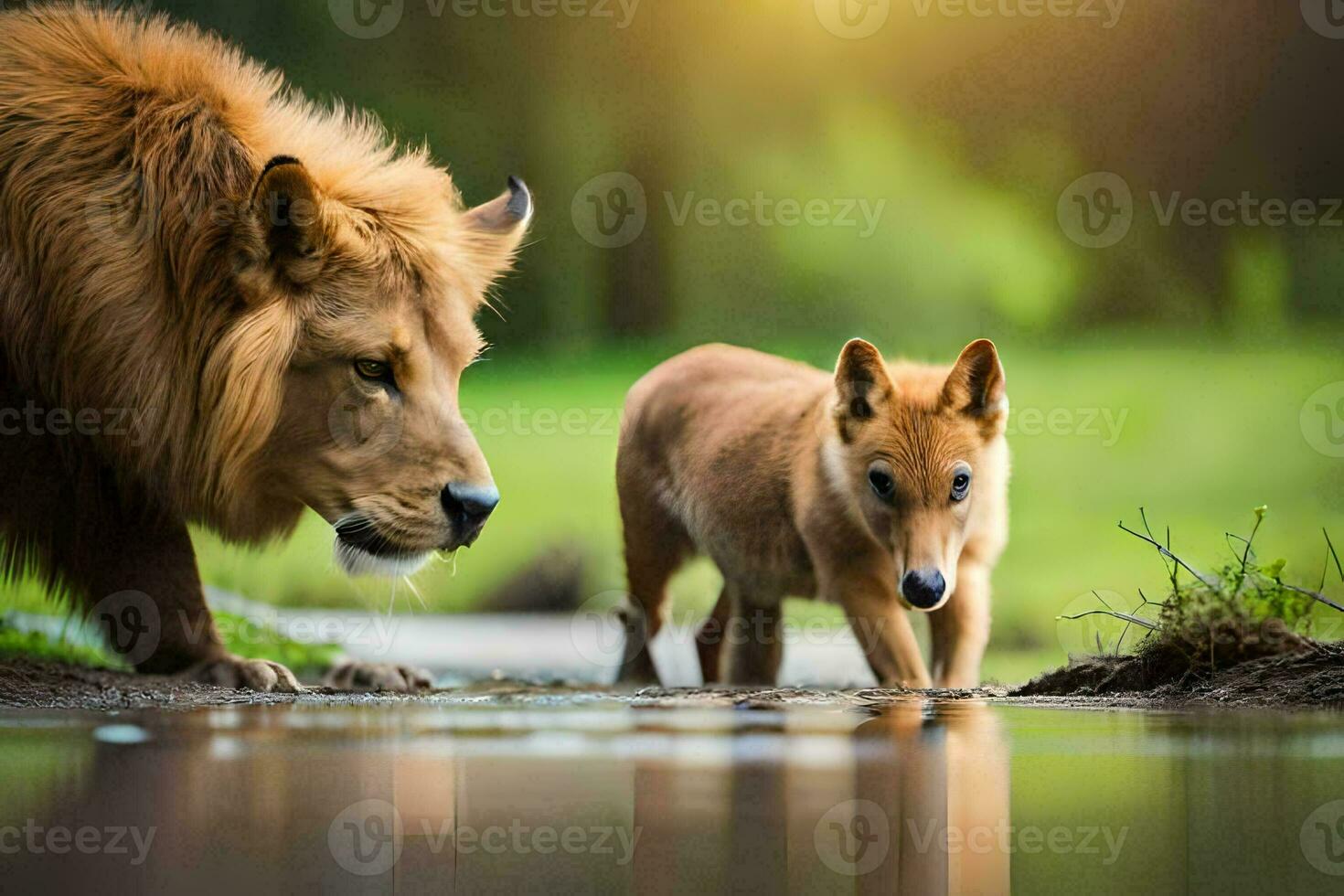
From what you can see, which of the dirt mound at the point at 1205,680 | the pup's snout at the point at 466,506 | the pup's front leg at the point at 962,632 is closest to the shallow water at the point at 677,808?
the dirt mound at the point at 1205,680

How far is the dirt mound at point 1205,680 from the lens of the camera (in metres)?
2.94

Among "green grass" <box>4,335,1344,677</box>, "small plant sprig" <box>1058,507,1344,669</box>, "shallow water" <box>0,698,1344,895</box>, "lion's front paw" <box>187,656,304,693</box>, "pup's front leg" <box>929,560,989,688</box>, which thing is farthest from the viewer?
"green grass" <box>4,335,1344,677</box>

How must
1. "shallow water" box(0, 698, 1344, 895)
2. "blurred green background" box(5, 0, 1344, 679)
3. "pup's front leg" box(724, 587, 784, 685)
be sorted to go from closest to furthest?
"shallow water" box(0, 698, 1344, 895) → "pup's front leg" box(724, 587, 784, 685) → "blurred green background" box(5, 0, 1344, 679)

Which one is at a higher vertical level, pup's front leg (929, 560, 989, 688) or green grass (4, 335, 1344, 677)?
green grass (4, 335, 1344, 677)

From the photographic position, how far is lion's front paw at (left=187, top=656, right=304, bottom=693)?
3.33m

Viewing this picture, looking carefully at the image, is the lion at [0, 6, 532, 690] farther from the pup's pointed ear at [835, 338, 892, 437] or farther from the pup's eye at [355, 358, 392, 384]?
the pup's pointed ear at [835, 338, 892, 437]

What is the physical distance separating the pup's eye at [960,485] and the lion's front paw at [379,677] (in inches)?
59.2

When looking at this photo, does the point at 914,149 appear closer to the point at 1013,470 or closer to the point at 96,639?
the point at 1013,470

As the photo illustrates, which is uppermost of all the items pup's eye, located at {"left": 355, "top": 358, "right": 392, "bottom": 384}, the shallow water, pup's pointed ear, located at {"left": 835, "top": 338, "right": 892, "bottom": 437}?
pup's pointed ear, located at {"left": 835, "top": 338, "right": 892, "bottom": 437}

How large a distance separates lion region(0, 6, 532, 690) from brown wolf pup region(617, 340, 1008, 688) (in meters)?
0.91

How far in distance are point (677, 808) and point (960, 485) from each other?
6.03 ft

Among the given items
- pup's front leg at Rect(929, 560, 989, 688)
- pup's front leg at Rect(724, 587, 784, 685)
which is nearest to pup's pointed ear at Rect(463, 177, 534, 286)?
pup's front leg at Rect(724, 587, 784, 685)

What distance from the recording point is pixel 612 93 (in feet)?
16.7

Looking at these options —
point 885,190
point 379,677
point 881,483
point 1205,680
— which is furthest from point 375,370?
point 885,190
